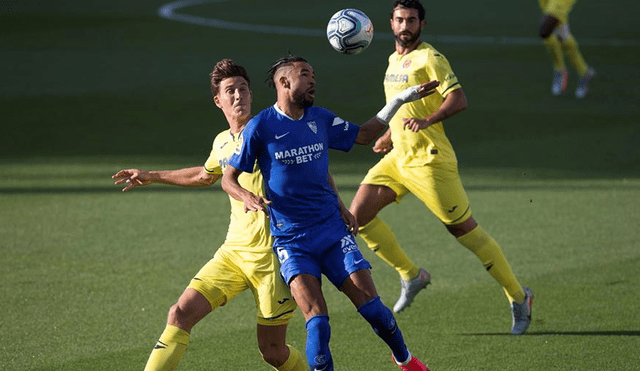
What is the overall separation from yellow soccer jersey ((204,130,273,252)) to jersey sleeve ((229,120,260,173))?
0.82 feet

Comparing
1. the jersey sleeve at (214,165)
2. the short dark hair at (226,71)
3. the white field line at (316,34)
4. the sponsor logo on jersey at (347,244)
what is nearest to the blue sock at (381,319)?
the sponsor logo on jersey at (347,244)

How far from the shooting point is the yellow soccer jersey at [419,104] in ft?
28.7

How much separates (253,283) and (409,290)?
8.46 ft

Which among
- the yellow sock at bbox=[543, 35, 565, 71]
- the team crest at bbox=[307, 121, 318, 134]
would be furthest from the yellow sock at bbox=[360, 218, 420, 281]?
the yellow sock at bbox=[543, 35, 565, 71]

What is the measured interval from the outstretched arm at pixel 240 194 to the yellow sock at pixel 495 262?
102 inches

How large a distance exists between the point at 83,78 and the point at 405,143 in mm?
14280

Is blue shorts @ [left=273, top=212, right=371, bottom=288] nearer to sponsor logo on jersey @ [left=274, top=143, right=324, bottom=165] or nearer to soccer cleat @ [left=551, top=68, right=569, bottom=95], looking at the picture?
sponsor logo on jersey @ [left=274, top=143, right=324, bottom=165]

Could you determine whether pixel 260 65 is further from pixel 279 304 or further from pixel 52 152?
pixel 279 304

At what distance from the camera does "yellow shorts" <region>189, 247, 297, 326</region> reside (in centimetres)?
682

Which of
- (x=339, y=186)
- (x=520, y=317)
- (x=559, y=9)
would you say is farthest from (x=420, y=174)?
(x=559, y=9)

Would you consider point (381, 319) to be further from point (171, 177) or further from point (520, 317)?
point (520, 317)

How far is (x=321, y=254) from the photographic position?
6758mm

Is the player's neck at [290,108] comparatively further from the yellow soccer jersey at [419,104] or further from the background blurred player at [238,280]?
the yellow soccer jersey at [419,104]

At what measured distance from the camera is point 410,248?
1117 cm
